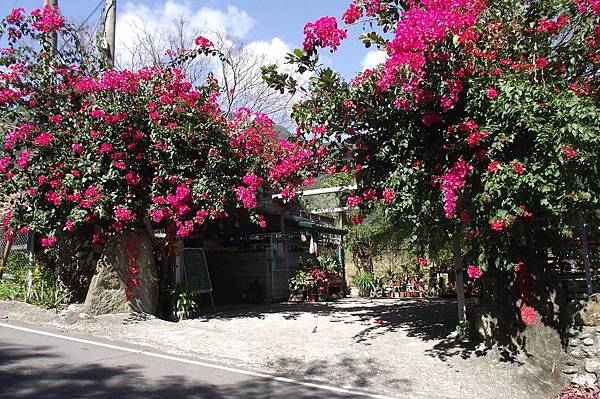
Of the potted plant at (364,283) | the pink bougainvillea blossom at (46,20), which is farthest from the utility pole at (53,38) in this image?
the potted plant at (364,283)

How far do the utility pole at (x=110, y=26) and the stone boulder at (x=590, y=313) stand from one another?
33.4 ft

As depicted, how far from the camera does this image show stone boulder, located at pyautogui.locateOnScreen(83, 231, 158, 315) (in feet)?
30.6

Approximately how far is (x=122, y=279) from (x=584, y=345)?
7.88 meters

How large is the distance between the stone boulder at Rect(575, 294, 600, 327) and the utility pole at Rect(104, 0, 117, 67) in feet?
33.4

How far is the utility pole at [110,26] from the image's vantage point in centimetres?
1115

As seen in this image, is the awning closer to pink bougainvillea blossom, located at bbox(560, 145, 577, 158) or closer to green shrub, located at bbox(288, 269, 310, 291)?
green shrub, located at bbox(288, 269, 310, 291)

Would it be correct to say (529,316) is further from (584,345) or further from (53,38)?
(53,38)

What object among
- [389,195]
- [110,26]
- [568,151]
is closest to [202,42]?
[110,26]

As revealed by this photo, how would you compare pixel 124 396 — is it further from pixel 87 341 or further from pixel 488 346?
pixel 488 346

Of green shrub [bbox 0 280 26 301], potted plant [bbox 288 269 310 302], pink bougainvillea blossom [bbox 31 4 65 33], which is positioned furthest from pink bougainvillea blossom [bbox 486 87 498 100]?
green shrub [bbox 0 280 26 301]

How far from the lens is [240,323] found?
9.90 metres

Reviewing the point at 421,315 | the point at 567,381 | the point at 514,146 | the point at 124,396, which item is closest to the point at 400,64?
the point at 514,146

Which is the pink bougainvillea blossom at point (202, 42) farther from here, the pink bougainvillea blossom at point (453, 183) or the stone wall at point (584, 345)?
the stone wall at point (584, 345)

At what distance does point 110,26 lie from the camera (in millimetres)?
11391
